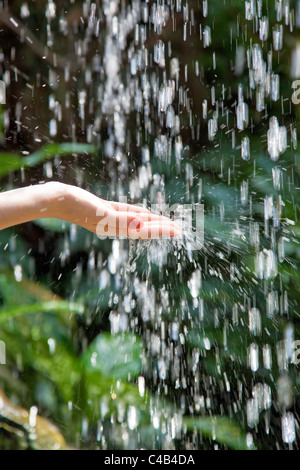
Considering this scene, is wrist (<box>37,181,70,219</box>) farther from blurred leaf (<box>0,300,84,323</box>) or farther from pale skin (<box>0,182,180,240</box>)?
blurred leaf (<box>0,300,84,323</box>)

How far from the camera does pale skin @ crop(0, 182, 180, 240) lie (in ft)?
2.82

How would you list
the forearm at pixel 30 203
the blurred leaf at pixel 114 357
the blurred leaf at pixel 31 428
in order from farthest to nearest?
the blurred leaf at pixel 114 357 → the blurred leaf at pixel 31 428 → the forearm at pixel 30 203

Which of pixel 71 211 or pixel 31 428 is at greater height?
pixel 71 211

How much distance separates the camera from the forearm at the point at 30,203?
854mm

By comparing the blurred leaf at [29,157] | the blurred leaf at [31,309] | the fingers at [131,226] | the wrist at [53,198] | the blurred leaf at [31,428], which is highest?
the blurred leaf at [29,157]

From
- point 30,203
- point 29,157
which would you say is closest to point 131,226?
point 30,203

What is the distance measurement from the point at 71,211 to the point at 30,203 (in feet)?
0.24

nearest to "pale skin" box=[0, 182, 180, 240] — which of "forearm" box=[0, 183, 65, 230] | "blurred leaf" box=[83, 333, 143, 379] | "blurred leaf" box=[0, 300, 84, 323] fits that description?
"forearm" box=[0, 183, 65, 230]

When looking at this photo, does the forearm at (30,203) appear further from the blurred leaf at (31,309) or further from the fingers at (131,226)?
the blurred leaf at (31,309)

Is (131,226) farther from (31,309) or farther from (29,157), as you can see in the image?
(29,157)

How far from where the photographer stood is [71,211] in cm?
88

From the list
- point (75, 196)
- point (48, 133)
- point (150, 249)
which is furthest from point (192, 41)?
point (75, 196)

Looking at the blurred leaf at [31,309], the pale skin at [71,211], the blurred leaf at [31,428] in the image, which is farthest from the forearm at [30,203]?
the blurred leaf at [31,428]
